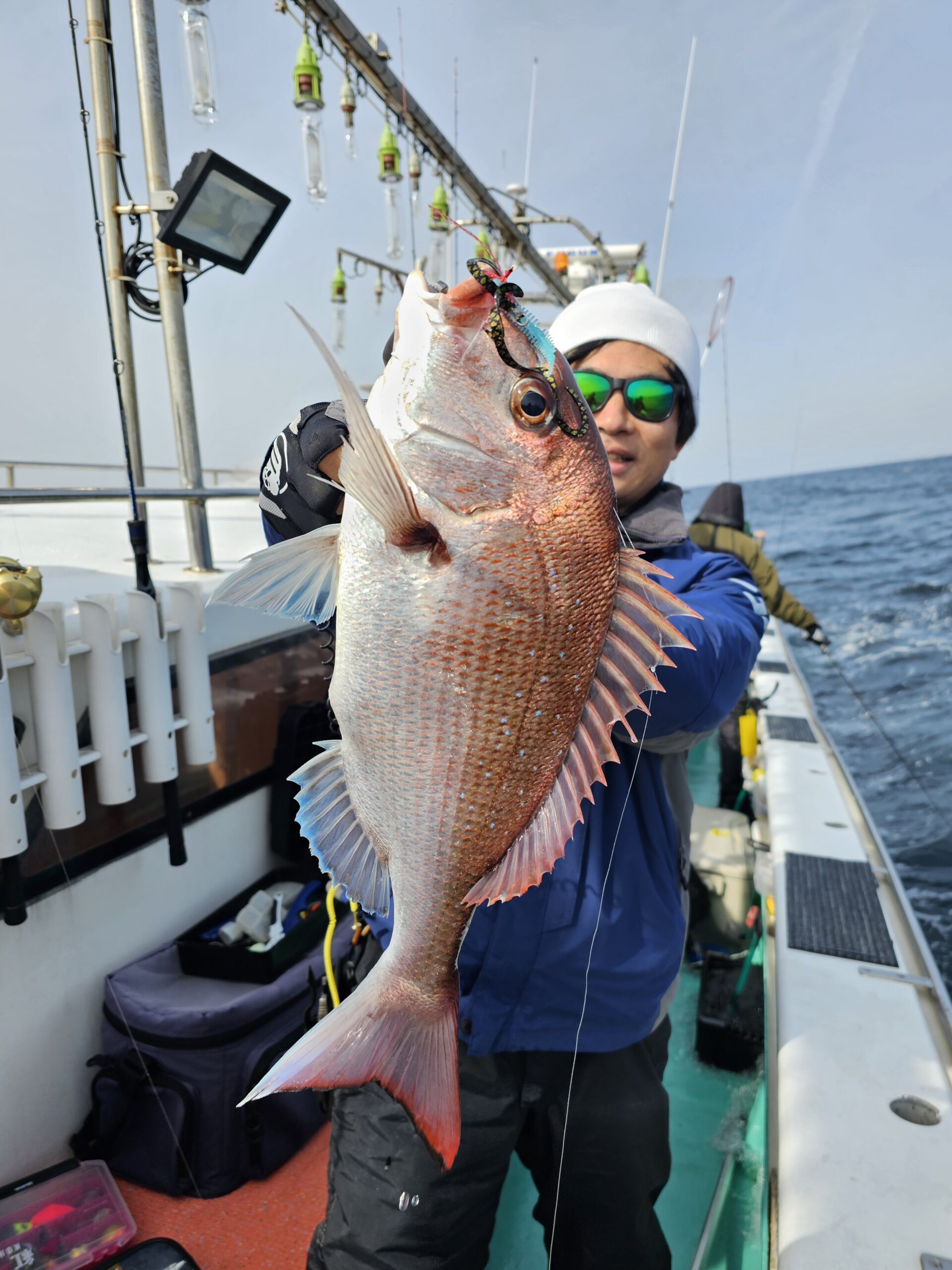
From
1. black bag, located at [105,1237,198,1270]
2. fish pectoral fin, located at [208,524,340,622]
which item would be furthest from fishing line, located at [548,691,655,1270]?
black bag, located at [105,1237,198,1270]

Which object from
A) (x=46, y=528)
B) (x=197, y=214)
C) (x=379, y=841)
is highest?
(x=197, y=214)

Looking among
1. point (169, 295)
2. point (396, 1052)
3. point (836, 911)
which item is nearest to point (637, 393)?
point (396, 1052)

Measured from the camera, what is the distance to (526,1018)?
1.41 meters

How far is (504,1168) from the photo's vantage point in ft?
4.81

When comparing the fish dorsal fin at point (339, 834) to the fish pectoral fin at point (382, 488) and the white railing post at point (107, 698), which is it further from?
the white railing post at point (107, 698)

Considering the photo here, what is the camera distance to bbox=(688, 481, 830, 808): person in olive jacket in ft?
18.9

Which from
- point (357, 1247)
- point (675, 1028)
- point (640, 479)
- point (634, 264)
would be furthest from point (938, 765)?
point (357, 1247)

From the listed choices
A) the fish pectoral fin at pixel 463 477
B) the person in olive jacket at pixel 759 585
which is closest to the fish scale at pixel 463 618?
the fish pectoral fin at pixel 463 477

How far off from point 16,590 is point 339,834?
123cm

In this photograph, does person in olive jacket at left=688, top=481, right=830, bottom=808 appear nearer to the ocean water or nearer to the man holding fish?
the ocean water

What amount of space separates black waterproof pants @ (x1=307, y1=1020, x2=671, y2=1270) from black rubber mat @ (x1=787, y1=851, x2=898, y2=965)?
48.5 inches

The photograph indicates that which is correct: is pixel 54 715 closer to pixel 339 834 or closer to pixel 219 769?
pixel 219 769

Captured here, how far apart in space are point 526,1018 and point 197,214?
Answer: 9.24 feet

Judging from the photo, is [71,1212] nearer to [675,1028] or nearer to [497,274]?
[675,1028]
